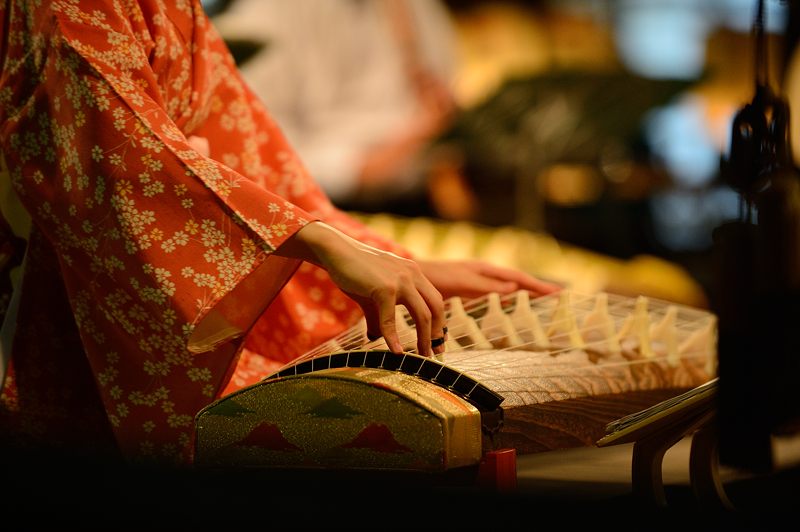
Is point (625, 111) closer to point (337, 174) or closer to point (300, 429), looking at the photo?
point (337, 174)

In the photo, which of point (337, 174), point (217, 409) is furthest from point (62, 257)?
point (337, 174)

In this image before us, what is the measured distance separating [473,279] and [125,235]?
1.85 ft

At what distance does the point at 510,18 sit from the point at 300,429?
5.55m

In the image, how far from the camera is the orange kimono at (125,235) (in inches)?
47.7

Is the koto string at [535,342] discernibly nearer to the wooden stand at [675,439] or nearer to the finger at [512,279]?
the finger at [512,279]

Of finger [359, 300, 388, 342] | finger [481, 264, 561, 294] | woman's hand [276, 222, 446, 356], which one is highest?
Result: woman's hand [276, 222, 446, 356]

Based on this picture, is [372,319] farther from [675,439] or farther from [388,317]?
[675,439]

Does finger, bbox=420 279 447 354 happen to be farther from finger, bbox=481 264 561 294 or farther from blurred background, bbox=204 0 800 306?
blurred background, bbox=204 0 800 306

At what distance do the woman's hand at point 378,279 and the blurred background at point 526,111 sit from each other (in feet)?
10.2

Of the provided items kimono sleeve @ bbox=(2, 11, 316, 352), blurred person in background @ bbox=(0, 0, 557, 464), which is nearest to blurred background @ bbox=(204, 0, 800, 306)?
blurred person in background @ bbox=(0, 0, 557, 464)

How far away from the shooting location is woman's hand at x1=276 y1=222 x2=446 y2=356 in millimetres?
1138

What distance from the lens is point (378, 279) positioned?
3.73ft

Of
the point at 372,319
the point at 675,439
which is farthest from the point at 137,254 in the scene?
the point at 675,439

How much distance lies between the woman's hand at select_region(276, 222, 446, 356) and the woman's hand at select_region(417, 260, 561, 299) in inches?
14.4
